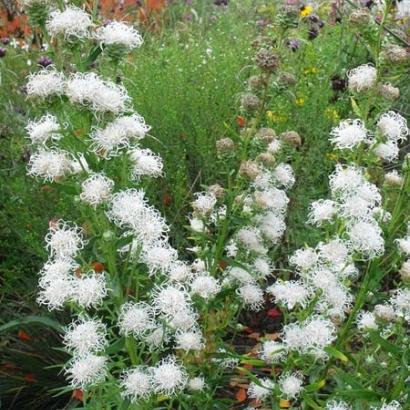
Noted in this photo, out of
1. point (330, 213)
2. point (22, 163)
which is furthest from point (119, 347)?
point (22, 163)

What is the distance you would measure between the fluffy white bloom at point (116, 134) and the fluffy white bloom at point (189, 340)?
61 cm

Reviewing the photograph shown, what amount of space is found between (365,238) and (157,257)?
0.59 m

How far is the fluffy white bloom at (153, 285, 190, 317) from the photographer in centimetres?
189

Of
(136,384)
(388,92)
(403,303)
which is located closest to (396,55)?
(388,92)

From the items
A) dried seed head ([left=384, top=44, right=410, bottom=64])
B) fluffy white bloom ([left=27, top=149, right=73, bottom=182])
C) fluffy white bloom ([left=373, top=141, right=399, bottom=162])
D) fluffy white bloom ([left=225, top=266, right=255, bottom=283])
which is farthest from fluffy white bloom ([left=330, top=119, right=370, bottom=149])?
fluffy white bloom ([left=27, top=149, right=73, bottom=182])

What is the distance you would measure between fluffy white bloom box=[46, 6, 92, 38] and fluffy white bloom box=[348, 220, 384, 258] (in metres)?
0.91

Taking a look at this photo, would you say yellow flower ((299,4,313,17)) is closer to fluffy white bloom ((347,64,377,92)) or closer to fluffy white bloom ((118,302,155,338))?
fluffy white bloom ((347,64,377,92))

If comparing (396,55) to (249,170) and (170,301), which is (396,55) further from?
(170,301)

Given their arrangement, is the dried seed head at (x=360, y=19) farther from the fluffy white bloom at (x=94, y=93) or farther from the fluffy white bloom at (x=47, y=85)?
the fluffy white bloom at (x=47, y=85)

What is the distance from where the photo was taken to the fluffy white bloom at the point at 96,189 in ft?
5.56

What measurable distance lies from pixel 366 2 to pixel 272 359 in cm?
297

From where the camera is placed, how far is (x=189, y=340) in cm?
200

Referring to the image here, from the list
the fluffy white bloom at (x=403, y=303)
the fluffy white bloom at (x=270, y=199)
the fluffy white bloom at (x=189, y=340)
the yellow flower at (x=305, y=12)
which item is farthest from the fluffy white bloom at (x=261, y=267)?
the yellow flower at (x=305, y=12)

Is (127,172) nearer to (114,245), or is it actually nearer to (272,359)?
(114,245)
